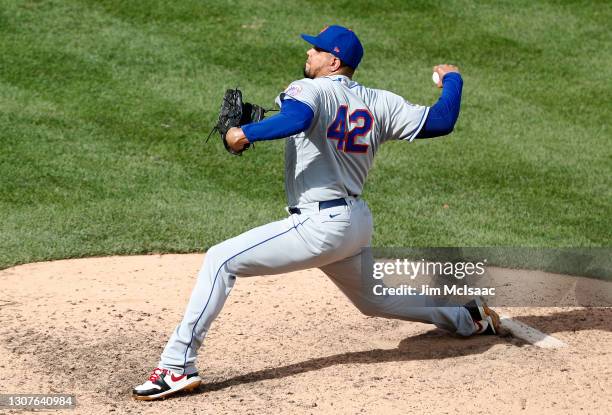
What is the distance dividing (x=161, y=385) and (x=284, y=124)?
1424 millimetres

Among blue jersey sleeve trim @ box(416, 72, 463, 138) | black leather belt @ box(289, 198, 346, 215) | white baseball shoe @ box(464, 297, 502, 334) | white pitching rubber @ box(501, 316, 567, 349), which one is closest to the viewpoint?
black leather belt @ box(289, 198, 346, 215)

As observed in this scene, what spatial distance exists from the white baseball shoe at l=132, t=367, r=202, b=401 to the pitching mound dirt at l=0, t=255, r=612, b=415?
5cm

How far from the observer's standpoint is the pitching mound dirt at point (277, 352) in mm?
4957

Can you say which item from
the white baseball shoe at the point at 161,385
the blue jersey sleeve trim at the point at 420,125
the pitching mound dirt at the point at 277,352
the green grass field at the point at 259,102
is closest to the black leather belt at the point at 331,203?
the blue jersey sleeve trim at the point at 420,125

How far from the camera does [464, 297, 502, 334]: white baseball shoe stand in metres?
5.80

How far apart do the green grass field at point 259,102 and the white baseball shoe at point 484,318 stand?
1683 mm

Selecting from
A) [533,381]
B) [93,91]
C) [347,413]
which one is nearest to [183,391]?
[347,413]

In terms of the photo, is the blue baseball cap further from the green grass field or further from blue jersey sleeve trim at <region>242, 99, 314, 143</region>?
the green grass field

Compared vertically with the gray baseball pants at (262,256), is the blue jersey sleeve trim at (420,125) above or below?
above

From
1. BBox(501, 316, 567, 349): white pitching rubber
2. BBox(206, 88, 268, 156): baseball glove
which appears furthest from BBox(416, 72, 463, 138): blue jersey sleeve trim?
BBox(501, 316, 567, 349): white pitching rubber

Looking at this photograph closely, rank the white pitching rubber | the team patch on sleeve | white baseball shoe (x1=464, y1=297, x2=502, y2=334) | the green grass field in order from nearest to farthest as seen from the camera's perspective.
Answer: the team patch on sleeve, the white pitching rubber, white baseball shoe (x1=464, y1=297, x2=502, y2=334), the green grass field

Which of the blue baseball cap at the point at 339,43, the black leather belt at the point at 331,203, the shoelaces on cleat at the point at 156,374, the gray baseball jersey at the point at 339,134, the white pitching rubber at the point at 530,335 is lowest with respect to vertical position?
the shoelaces on cleat at the point at 156,374

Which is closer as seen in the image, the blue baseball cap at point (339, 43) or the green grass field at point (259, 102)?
the blue baseball cap at point (339, 43)

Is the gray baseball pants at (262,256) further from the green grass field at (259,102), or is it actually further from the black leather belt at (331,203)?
the green grass field at (259,102)
